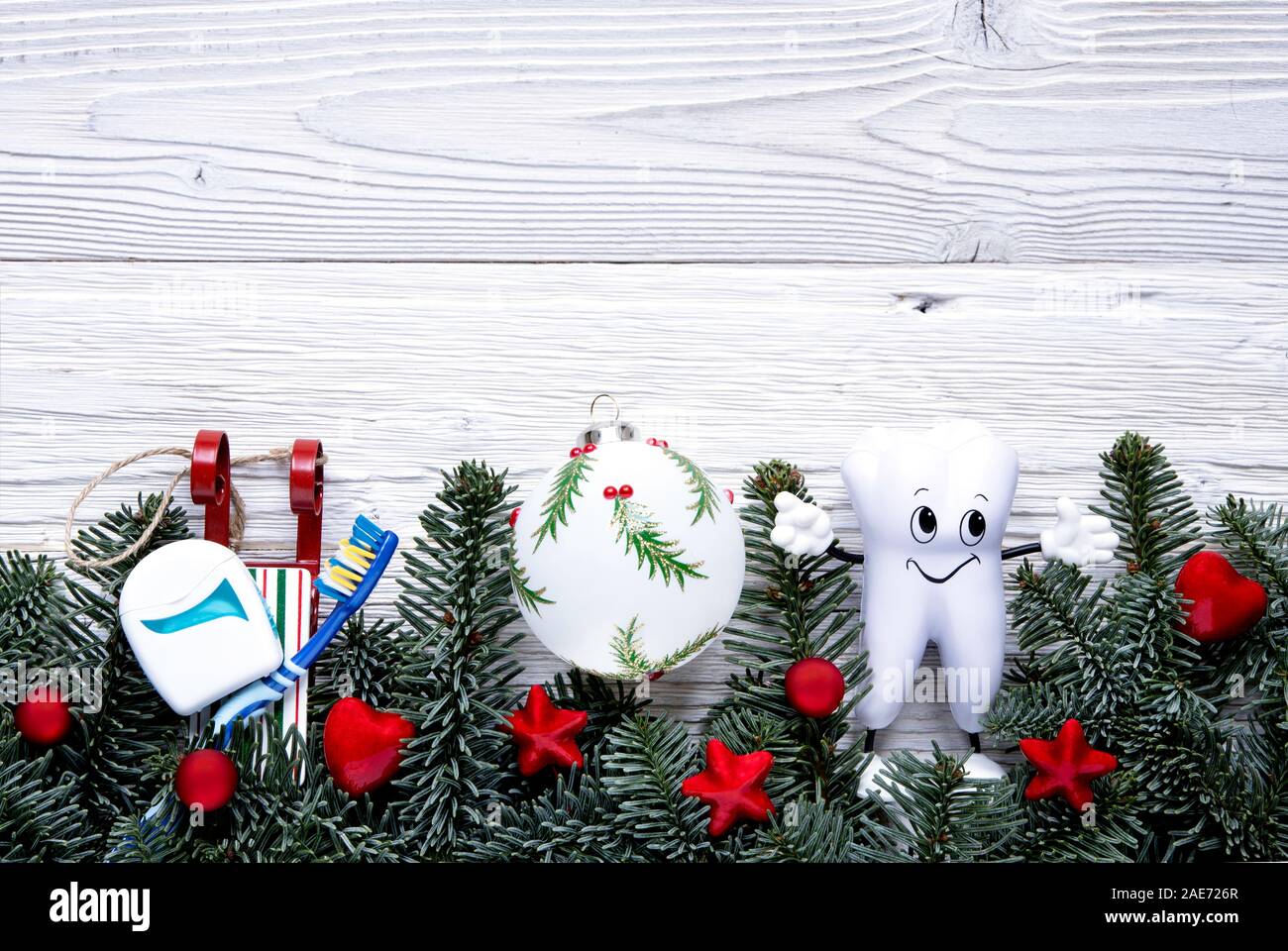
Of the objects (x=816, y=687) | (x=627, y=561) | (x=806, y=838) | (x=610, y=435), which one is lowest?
(x=806, y=838)

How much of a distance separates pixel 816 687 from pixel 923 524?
173mm

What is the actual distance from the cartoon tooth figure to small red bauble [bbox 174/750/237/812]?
50 cm

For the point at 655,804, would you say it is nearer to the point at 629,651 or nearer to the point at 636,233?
the point at 629,651

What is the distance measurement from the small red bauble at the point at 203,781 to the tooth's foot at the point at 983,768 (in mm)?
645

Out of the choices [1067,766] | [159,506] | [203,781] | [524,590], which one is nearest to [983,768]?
[1067,766]

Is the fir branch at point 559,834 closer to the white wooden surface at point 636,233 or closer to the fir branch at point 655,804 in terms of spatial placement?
the fir branch at point 655,804

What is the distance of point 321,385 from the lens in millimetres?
969

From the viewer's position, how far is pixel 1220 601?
85 cm

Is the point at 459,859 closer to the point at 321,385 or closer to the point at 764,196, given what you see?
the point at 321,385

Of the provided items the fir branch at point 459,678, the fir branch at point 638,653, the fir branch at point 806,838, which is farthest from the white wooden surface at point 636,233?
the fir branch at point 806,838

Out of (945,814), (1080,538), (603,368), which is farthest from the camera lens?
(603,368)
